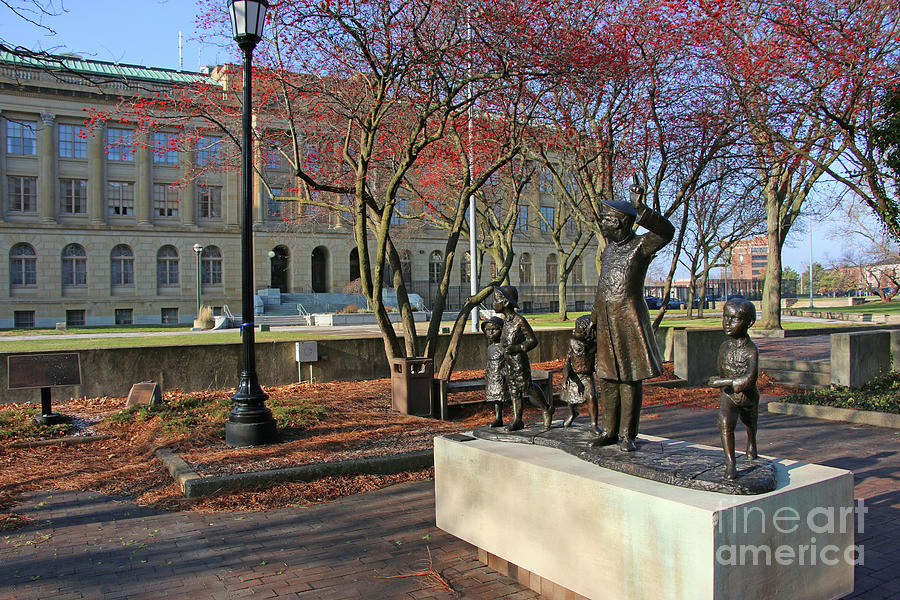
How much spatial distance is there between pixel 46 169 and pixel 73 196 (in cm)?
255

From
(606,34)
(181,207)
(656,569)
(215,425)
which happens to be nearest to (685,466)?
(656,569)

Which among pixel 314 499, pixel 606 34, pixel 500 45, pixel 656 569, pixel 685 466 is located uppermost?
pixel 606 34

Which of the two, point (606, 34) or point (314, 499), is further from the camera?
point (606, 34)

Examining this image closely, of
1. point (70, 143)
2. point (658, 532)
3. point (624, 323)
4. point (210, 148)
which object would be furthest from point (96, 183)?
point (658, 532)

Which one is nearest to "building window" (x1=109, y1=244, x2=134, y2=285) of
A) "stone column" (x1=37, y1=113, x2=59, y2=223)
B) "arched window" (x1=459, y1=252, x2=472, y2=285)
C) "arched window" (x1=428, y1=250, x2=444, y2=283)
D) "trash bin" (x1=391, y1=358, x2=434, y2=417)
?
"stone column" (x1=37, y1=113, x2=59, y2=223)

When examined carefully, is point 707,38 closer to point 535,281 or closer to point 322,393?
point 322,393

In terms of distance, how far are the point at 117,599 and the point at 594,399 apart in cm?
392

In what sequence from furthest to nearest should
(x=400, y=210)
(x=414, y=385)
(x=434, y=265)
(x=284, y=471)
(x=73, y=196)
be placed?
(x=434, y=265) < (x=73, y=196) < (x=400, y=210) < (x=414, y=385) < (x=284, y=471)

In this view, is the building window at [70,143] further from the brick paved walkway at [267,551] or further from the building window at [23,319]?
the brick paved walkway at [267,551]

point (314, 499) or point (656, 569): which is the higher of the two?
point (656, 569)

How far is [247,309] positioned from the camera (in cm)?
952

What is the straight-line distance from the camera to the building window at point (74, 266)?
4891 cm

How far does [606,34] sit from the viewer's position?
1516 cm

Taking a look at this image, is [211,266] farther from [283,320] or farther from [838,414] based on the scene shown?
[838,414]
